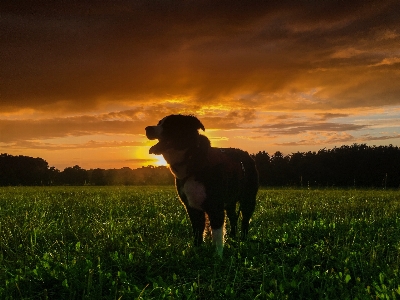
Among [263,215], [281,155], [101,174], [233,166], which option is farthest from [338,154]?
[233,166]

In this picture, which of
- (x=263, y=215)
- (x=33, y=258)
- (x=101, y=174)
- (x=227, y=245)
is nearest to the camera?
(x=33, y=258)

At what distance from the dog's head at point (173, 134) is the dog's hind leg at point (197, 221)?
1.10m

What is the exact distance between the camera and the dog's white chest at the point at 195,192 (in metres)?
6.22

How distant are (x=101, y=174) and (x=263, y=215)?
45018 mm

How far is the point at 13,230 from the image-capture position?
7828 mm

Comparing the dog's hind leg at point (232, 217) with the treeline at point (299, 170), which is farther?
the treeline at point (299, 170)

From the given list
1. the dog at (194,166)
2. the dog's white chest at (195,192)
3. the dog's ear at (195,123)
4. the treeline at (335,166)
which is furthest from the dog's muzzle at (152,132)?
the treeline at (335,166)

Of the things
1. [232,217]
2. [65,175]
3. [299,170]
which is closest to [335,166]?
[299,170]

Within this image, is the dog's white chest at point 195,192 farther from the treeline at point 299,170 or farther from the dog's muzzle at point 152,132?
the treeline at point 299,170

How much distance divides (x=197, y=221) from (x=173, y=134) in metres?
1.54

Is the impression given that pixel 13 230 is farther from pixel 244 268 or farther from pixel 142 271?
pixel 244 268

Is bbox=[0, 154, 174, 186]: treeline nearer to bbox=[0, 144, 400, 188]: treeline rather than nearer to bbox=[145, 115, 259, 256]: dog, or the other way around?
bbox=[0, 144, 400, 188]: treeline

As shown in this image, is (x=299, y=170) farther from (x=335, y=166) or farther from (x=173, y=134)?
(x=173, y=134)

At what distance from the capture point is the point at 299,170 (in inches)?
2473
